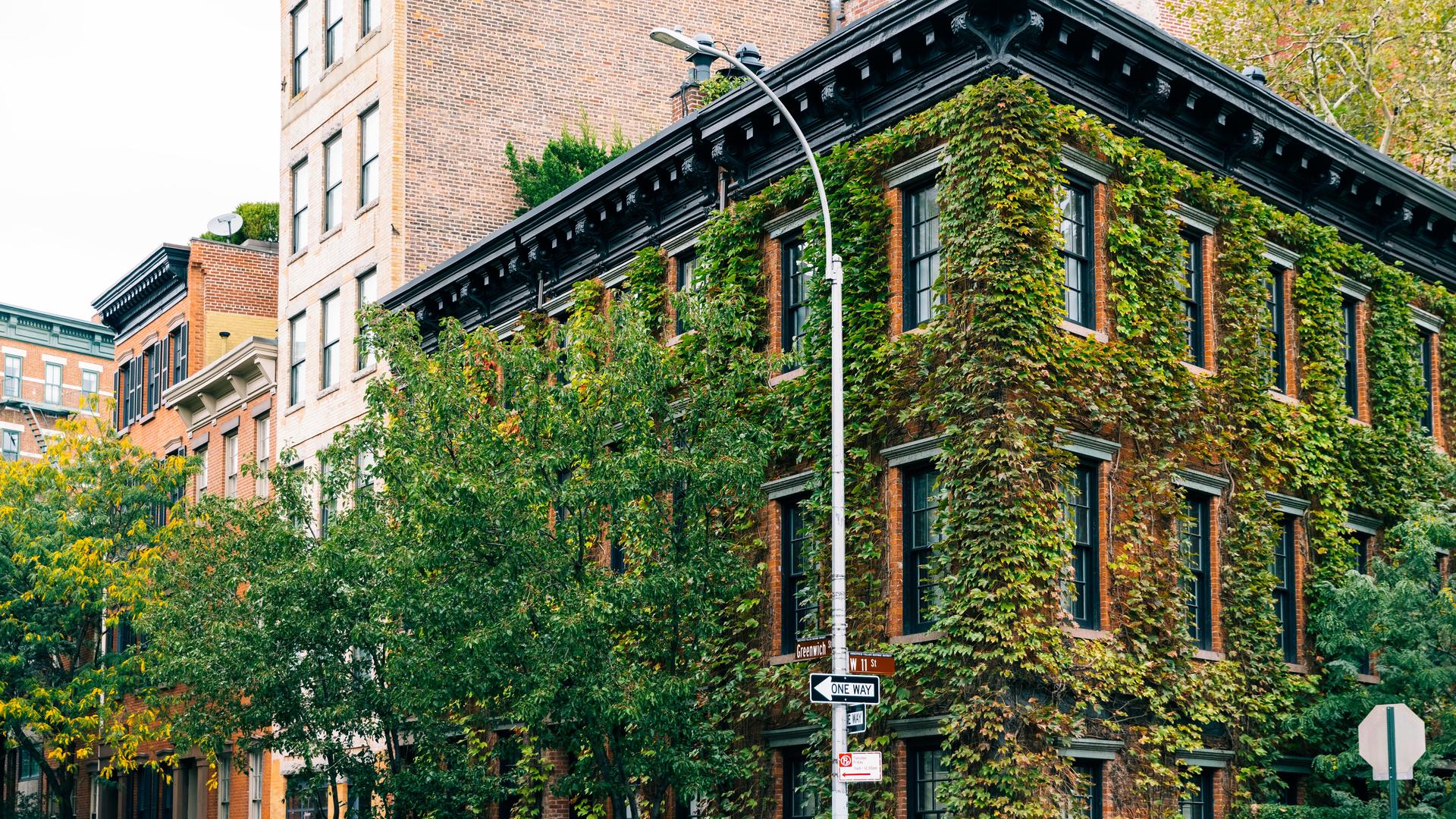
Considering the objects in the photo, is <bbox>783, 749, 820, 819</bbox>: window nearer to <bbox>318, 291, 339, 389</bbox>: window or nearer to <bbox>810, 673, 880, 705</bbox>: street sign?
<bbox>810, 673, 880, 705</bbox>: street sign

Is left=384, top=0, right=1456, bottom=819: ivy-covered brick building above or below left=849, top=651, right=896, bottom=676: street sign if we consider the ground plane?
above

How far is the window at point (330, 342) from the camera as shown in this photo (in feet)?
137

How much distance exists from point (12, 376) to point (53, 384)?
7.32ft

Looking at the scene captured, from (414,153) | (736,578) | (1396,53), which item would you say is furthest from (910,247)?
(1396,53)

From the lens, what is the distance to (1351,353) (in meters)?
29.2

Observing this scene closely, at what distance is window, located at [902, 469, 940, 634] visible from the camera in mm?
22875

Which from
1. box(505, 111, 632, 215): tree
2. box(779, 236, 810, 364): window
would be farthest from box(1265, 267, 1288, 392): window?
box(505, 111, 632, 215): tree

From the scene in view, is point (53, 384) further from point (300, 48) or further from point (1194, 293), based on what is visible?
point (1194, 293)

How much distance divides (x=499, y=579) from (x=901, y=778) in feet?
19.0

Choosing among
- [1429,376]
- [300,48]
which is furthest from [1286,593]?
[300,48]

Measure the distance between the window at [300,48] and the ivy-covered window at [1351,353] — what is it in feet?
87.4

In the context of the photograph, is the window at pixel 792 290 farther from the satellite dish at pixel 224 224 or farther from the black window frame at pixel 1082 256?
the satellite dish at pixel 224 224

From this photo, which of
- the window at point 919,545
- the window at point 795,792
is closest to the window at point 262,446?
the window at point 795,792

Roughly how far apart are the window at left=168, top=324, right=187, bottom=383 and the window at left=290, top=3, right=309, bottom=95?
1081 cm
